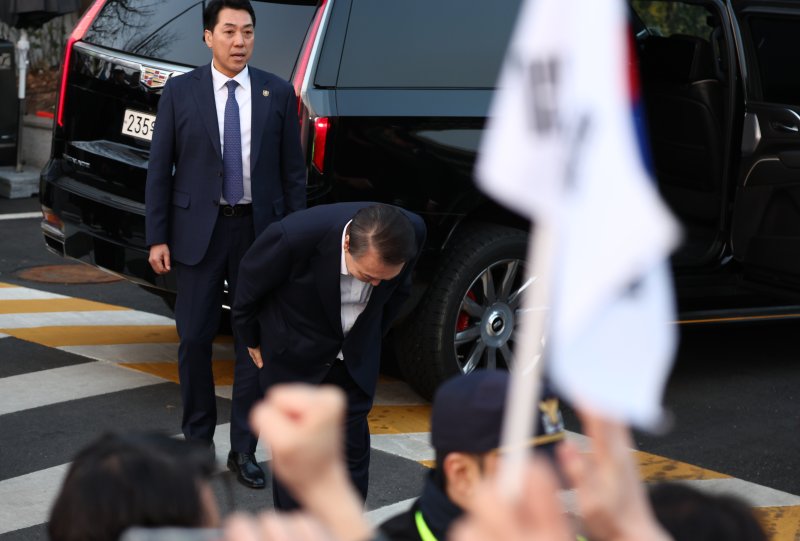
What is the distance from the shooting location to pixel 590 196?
165cm

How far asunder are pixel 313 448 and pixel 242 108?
4.19 meters

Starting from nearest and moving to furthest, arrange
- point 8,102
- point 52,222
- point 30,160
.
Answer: point 52,222
point 8,102
point 30,160

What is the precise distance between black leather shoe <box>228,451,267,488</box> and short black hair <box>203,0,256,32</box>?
5.76ft

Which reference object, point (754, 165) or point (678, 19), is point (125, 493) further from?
point (678, 19)

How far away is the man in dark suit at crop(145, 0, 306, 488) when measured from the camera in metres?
5.60

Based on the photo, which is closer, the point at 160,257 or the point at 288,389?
the point at 288,389

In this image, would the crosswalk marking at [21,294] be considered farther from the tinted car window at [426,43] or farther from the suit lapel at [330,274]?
the suit lapel at [330,274]

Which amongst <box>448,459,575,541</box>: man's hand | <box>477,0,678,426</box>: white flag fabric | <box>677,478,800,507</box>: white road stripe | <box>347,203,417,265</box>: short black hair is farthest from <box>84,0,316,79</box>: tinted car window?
<box>448,459,575,541</box>: man's hand

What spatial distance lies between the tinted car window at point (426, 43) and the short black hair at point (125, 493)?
13.1ft

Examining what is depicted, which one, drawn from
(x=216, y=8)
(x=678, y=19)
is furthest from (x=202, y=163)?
(x=678, y=19)

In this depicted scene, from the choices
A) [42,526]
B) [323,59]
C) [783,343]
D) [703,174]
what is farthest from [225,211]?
[783,343]

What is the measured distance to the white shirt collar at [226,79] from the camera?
5668mm

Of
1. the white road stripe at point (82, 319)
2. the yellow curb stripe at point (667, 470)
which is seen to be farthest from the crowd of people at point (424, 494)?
the white road stripe at point (82, 319)

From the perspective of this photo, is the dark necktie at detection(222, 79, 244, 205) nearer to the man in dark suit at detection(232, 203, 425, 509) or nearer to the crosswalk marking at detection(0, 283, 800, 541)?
the man in dark suit at detection(232, 203, 425, 509)
